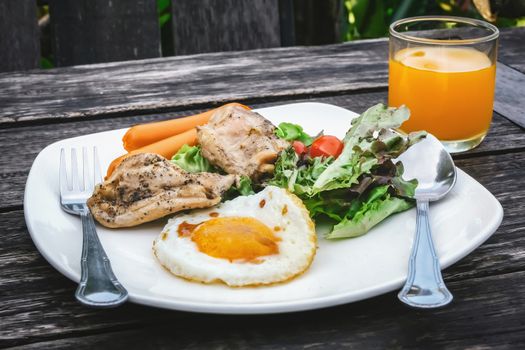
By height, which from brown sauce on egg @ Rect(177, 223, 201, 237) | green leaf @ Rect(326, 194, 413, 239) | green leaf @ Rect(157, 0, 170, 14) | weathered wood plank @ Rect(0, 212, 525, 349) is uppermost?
green leaf @ Rect(157, 0, 170, 14)

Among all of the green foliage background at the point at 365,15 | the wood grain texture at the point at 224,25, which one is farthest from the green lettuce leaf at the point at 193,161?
the green foliage background at the point at 365,15

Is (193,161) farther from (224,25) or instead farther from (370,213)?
(224,25)

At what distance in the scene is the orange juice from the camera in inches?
86.6

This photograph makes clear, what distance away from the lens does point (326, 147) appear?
6.59ft

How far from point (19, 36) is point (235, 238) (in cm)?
238

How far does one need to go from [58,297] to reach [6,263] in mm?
213

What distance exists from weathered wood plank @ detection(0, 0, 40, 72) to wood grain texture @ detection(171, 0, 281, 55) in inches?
25.6

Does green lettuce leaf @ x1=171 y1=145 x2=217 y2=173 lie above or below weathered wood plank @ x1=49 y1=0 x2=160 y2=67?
below

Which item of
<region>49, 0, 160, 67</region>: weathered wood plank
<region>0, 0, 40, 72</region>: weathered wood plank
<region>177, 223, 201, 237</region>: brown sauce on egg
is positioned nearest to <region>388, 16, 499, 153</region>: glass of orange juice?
<region>177, 223, 201, 237</region>: brown sauce on egg

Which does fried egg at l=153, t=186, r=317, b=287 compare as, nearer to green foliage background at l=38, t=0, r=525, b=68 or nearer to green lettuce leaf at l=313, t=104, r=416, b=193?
green lettuce leaf at l=313, t=104, r=416, b=193

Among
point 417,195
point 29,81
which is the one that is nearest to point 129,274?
point 417,195

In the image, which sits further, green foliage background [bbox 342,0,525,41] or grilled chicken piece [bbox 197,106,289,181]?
green foliage background [bbox 342,0,525,41]

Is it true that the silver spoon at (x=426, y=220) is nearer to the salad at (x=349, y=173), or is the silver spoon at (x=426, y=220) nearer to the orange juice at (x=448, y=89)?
the salad at (x=349, y=173)

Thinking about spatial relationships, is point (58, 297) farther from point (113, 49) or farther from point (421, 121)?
point (113, 49)
